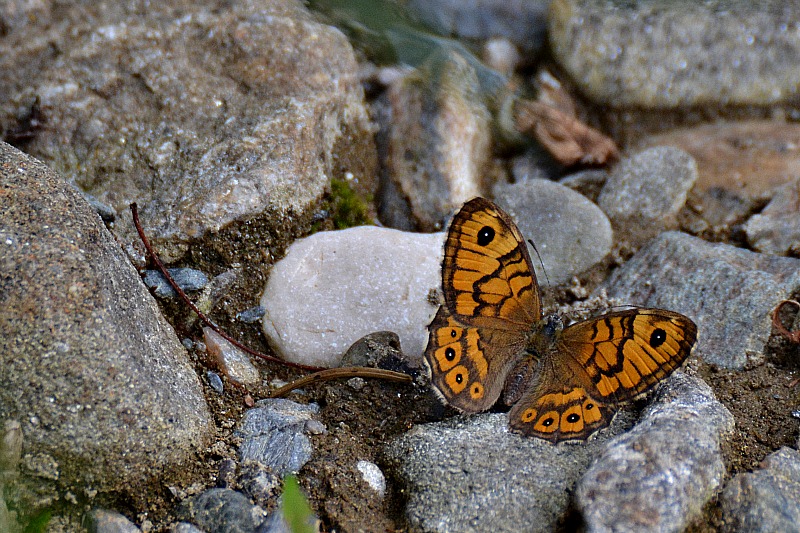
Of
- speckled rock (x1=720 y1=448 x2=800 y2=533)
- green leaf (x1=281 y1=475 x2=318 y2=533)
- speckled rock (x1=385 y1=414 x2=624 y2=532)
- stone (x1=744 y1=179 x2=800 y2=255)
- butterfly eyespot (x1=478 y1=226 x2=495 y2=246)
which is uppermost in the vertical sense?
green leaf (x1=281 y1=475 x2=318 y2=533)

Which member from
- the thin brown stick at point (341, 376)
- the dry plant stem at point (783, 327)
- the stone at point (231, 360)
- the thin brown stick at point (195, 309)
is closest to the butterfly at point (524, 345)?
the thin brown stick at point (341, 376)

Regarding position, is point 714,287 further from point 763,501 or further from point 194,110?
point 194,110

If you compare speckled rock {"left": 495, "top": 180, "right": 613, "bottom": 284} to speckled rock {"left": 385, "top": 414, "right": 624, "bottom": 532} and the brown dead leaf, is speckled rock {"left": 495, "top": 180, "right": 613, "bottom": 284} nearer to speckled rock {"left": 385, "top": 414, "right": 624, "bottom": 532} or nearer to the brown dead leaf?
the brown dead leaf

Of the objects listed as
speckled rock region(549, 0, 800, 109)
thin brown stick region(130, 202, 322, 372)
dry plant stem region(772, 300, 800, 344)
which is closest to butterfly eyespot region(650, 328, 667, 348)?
dry plant stem region(772, 300, 800, 344)

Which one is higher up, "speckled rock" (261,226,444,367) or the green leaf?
the green leaf

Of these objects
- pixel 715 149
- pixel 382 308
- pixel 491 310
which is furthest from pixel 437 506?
pixel 715 149

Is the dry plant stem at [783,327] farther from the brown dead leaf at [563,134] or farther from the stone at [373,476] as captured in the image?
the stone at [373,476]

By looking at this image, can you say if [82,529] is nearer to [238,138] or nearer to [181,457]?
[181,457]
